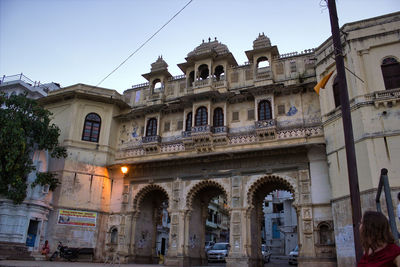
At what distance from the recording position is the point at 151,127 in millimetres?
24094

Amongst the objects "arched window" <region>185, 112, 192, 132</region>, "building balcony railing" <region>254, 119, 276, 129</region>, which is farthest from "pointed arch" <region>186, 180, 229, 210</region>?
"building balcony railing" <region>254, 119, 276, 129</region>

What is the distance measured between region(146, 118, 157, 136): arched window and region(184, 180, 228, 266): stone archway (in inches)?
198

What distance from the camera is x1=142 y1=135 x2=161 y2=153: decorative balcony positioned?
75.2 feet

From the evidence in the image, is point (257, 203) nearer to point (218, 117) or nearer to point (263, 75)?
point (218, 117)

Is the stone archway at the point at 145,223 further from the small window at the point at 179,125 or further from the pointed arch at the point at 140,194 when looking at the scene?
the small window at the point at 179,125

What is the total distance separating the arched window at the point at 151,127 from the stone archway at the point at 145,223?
140 inches

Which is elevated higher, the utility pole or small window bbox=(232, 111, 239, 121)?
small window bbox=(232, 111, 239, 121)

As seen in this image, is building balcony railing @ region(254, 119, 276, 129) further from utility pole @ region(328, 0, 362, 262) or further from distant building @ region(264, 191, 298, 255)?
distant building @ region(264, 191, 298, 255)

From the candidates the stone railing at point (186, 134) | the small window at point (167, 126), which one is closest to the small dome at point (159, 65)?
the small window at point (167, 126)

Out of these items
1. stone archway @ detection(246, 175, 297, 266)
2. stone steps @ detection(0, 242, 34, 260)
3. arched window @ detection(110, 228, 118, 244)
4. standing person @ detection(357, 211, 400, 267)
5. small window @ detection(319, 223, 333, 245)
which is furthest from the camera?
arched window @ detection(110, 228, 118, 244)

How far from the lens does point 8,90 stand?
1278 inches

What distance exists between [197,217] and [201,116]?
6.36 meters

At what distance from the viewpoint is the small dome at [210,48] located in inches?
897

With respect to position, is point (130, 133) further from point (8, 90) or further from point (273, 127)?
point (8, 90)
